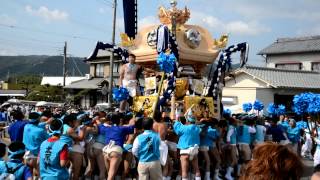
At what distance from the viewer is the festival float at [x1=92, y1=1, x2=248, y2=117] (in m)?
11.4

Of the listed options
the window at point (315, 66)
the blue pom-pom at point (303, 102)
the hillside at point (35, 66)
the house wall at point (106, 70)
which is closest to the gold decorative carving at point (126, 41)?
the blue pom-pom at point (303, 102)

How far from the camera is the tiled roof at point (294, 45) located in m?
33.5

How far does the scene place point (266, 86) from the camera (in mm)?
25281

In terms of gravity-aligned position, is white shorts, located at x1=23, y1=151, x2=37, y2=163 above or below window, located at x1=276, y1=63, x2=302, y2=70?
below

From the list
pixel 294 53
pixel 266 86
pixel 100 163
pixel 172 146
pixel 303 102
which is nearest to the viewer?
pixel 100 163

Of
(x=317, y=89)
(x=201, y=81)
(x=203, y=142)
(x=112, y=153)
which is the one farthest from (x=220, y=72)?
(x=317, y=89)

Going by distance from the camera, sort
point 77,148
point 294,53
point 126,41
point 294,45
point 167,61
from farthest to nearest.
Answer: point 294,45, point 294,53, point 126,41, point 167,61, point 77,148

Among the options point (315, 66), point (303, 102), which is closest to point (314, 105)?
point (303, 102)

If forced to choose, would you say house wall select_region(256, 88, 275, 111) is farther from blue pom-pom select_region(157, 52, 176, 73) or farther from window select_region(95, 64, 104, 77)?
window select_region(95, 64, 104, 77)

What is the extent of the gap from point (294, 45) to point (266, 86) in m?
11.5

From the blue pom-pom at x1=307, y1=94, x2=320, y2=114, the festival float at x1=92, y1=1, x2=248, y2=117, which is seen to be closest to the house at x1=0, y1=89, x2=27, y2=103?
the festival float at x1=92, y1=1, x2=248, y2=117

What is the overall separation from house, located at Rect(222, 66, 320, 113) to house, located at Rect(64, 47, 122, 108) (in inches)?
533

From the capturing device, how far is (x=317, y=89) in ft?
88.8

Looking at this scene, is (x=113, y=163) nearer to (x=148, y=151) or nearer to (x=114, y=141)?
(x=114, y=141)
